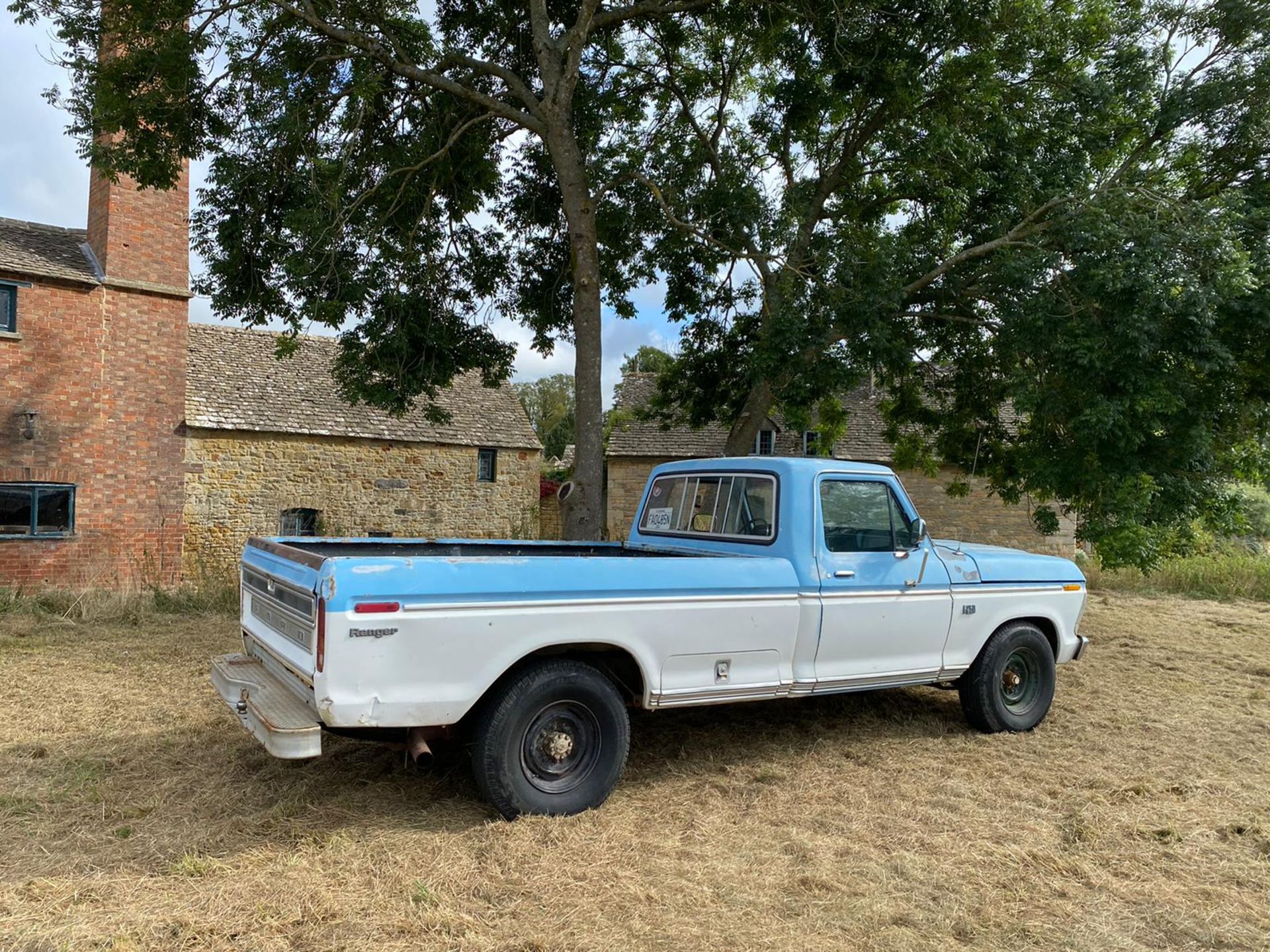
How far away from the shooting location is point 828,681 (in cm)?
529

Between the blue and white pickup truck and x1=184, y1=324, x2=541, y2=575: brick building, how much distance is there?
1225cm

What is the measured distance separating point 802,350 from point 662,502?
14.1 ft

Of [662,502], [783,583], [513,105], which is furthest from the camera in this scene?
[513,105]

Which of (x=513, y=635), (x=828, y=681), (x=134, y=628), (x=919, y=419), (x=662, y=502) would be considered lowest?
(x=134, y=628)

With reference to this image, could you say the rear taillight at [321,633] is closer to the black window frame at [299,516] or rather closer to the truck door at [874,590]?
the truck door at [874,590]

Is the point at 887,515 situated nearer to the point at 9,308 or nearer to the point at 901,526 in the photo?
the point at 901,526

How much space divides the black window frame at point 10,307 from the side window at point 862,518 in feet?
49.9

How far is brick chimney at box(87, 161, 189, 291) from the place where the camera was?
1558 centimetres

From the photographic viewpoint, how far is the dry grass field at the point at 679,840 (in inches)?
134

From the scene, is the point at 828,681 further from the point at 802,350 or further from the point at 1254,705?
the point at 802,350

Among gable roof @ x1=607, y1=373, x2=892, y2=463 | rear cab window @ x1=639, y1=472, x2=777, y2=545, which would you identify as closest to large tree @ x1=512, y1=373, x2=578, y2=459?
gable roof @ x1=607, y1=373, x2=892, y2=463

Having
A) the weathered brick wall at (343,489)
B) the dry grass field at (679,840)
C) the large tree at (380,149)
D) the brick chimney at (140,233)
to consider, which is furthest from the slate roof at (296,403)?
the dry grass field at (679,840)

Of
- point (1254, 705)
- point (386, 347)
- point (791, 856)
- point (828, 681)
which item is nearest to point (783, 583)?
point (828, 681)

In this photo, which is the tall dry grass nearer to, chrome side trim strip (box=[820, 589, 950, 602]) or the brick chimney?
chrome side trim strip (box=[820, 589, 950, 602])
